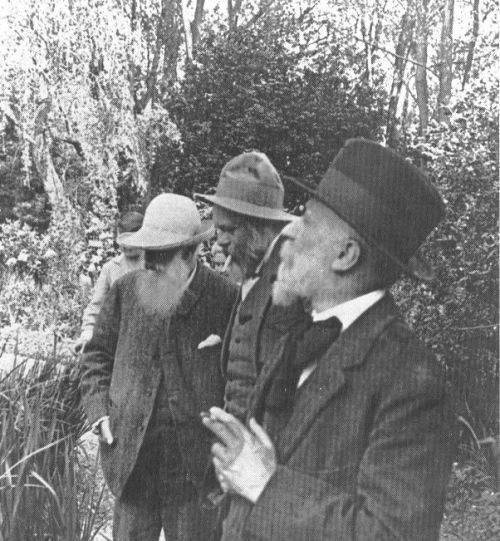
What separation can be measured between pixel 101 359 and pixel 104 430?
0.31 m

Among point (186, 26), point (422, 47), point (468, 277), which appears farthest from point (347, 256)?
point (422, 47)

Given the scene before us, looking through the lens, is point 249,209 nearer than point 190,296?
Yes

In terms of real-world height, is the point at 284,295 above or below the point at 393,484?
above

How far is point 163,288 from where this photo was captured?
3.21 m

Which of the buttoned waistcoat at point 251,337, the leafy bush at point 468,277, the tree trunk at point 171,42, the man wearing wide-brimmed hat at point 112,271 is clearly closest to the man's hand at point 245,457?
the buttoned waistcoat at point 251,337

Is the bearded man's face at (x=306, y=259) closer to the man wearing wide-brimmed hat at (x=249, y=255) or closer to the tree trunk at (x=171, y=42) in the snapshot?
the man wearing wide-brimmed hat at (x=249, y=255)

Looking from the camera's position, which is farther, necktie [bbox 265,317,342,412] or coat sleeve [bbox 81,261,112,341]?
coat sleeve [bbox 81,261,112,341]

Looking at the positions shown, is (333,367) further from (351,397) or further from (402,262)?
(402,262)

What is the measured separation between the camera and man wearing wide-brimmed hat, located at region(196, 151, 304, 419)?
2.74m

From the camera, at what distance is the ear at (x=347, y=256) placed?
1694 mm

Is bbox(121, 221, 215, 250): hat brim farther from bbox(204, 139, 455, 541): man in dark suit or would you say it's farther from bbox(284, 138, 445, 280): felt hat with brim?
bbox(284, 138, 445, 280): felt hat with brim

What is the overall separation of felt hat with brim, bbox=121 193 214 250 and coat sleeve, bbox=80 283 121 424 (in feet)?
0.83

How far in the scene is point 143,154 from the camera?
36.7 feet

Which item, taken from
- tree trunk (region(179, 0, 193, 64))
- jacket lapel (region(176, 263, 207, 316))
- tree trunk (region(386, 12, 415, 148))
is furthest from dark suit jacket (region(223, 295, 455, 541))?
tree trunk (region(179, 0, 193, 64))
